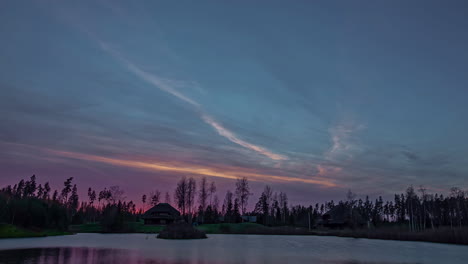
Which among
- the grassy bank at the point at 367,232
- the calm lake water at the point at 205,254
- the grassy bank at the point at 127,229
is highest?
the calm lake water at the point at 205,254

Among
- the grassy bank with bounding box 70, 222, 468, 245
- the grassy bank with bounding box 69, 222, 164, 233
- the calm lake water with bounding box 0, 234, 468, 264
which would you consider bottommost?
the grassy bank with bounding box 69, 222, 164, 233

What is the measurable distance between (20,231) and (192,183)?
6164cm

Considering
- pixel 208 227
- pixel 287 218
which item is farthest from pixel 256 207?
pixel 208 227

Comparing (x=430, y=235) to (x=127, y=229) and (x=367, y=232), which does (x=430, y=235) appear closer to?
(x=367, y=232)

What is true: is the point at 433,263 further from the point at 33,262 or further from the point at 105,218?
the point at 105,218

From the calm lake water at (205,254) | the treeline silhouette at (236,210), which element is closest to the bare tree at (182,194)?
the treeline silhouette at (236,210)

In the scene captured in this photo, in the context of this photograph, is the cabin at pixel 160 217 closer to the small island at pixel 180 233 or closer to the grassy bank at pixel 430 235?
the small island at pixel 180 233

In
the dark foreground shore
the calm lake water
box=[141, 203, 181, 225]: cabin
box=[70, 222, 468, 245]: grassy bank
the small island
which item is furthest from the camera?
box=[141, 203, 181, 225]: cabin

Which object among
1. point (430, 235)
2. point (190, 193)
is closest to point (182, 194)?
point (190, 193)

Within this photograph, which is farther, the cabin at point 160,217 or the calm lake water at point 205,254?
the cabin at point 160,217

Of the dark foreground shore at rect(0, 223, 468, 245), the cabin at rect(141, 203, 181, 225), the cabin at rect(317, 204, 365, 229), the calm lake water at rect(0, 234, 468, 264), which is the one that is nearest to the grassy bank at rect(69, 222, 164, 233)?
the dark foreground shore at rect(0, 223, 468, 245)

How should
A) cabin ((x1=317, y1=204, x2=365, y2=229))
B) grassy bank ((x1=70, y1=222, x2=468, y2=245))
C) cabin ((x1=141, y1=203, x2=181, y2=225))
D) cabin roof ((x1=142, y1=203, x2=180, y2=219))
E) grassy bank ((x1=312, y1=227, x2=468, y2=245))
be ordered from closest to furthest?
grassy bank ((x1=312, y1=227, x2=468, y2=245)), grassy bank ((x1=70, y1=222, x2=468, y2=245)), cabin ((x1=317, y1=204, x2=365, y2=229)), cabin ((x1=141, y1=203, x2=181, y2=225)), cabin roof ((x1=142, y1=203, x2=180, y2=219))

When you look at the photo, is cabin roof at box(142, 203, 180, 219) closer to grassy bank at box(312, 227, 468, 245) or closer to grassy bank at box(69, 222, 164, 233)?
grassy bank at box(69, 222, 164, 233)

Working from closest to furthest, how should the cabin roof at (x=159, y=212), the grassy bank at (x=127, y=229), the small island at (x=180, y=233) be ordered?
the small island at (x=180, y=233)
the grassy bank at (x=127, y=229)
the cabin roof at (x=159, y=212)
